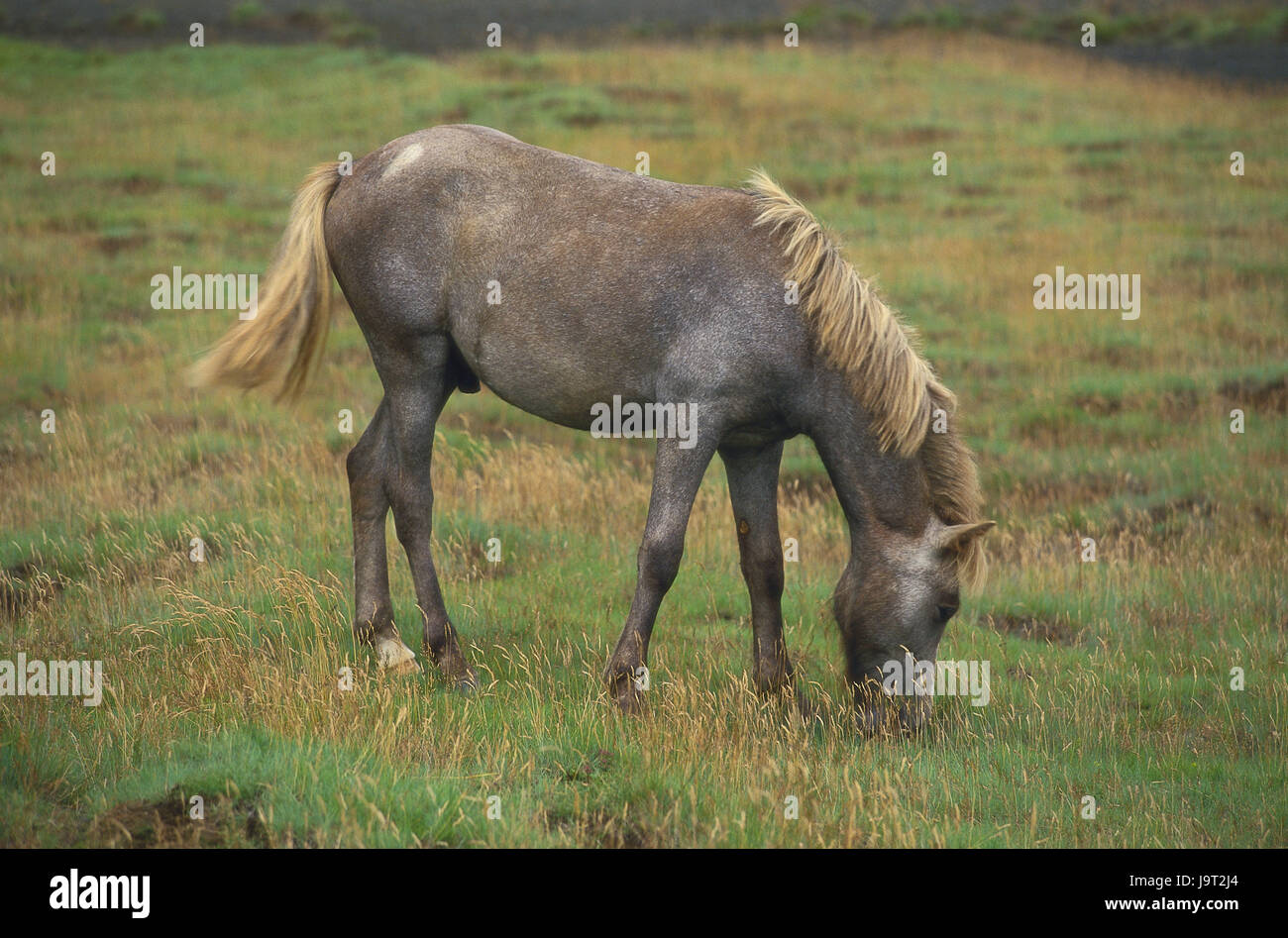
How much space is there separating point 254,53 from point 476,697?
28.1 meters

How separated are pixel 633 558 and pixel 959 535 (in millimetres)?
3433

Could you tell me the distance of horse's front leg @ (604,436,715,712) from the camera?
19.9ft

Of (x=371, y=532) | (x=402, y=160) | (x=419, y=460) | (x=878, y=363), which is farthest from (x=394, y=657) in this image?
(x=878, y=363)

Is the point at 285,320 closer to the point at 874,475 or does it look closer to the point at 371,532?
the point at 371,532

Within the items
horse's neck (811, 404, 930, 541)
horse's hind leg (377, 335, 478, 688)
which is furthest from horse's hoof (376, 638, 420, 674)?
horse's neck (811, 404, 930, 541)

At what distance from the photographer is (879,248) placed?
58.9 feet

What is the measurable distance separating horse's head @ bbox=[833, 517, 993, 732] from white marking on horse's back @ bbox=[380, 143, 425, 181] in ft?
10.6

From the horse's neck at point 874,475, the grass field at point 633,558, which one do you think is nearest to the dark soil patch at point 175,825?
the grass field at point 633,558

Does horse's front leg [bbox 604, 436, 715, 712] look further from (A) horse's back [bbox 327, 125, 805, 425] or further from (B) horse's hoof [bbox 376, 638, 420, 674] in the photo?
(B) horse's hoof [bbox 376, 638, 420, 674]

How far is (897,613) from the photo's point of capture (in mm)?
6047

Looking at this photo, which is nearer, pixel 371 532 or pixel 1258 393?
pixel 371 532

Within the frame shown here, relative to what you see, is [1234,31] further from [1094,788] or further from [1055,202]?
[1094,788]

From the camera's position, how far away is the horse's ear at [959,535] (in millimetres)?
5824

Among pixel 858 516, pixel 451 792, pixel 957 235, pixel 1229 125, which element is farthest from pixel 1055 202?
pixel 451 792
